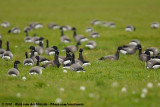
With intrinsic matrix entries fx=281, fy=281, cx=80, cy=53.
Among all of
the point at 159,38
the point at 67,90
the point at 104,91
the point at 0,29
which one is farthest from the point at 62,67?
the point at 0,29

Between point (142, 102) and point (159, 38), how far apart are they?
79.1 feet

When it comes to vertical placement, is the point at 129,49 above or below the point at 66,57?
below

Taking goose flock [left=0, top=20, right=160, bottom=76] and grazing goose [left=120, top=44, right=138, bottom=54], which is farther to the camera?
grazing goose [left=120, top=44, right=138, bottom=54]

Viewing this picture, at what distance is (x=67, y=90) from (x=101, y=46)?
15.6m

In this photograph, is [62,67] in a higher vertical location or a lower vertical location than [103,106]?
lower

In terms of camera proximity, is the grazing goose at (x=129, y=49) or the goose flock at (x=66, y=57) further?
the grazing goose at (x=129, y=49)

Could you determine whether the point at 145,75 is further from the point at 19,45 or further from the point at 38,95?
the point at 19,45

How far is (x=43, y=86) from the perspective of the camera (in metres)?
13.1

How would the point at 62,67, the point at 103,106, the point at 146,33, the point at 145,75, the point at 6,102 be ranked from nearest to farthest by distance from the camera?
the point at 103,106
the point at 6,102
the point at 145,75
the point at 62,67
the point at 146,33

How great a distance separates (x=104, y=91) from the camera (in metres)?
10.6

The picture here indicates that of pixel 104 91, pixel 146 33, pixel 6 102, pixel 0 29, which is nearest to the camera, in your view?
pixel 104 91

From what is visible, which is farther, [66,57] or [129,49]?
[129,49]

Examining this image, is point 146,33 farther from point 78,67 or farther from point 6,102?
point 6,102

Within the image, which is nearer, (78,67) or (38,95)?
(38,95)
